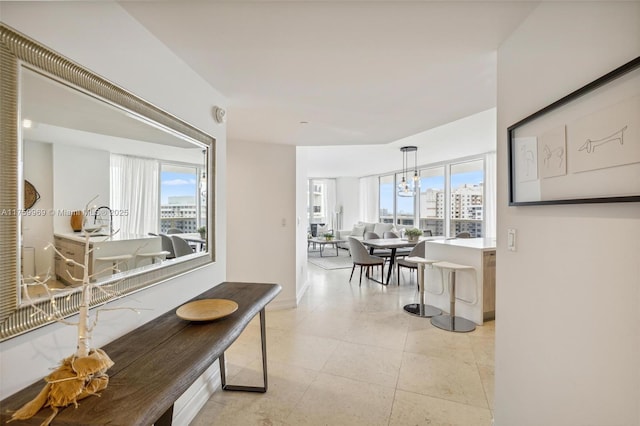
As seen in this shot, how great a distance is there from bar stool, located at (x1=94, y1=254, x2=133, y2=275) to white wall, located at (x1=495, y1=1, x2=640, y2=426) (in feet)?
6.02

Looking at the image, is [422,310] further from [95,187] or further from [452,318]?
[95,187]

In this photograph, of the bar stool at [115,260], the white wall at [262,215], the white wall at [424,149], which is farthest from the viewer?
the white wall at [424,149]

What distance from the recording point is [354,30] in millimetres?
1428

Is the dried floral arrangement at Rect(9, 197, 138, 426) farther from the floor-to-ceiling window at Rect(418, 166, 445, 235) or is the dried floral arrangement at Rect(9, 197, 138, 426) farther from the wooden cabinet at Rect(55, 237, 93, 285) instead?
the floor-to-ceiling window at Rect(418, 166, 445, 235)

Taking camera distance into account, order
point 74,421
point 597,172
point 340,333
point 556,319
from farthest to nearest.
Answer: point 340,333 → point 556,319 → point 597,172 → point 74,421

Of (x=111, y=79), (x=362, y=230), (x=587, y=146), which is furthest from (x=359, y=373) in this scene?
(x=362, y=230)

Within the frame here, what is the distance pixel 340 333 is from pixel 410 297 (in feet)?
5.72

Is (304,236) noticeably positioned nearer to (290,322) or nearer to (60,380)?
(290,322)

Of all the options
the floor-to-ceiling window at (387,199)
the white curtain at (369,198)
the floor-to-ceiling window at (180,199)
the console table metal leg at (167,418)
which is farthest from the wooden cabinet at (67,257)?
the white curtain at (369,198)

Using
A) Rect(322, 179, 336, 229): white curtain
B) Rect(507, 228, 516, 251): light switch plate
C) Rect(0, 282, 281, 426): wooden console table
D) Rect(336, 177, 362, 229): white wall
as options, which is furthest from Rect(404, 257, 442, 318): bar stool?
Rect(322, 179, 336, 229): white curtain

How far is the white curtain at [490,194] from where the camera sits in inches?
235

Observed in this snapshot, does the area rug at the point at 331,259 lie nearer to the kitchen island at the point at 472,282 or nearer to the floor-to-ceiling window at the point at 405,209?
the floor-to-ceiling window at the point at 405,209

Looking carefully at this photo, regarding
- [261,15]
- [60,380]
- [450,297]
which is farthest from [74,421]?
[450,297]

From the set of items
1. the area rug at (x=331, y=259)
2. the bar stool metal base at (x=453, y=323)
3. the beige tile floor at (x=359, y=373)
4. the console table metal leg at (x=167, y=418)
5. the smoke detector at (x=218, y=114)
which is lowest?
the beige tile floor at (x=359, y=373)
